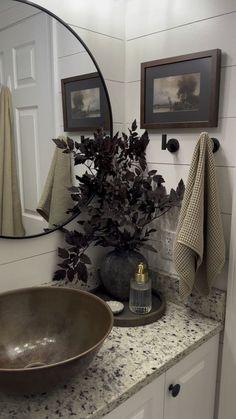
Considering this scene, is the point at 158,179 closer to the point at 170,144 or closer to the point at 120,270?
the point at 170,144

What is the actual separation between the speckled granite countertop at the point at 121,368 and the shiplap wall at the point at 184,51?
7.7 inches

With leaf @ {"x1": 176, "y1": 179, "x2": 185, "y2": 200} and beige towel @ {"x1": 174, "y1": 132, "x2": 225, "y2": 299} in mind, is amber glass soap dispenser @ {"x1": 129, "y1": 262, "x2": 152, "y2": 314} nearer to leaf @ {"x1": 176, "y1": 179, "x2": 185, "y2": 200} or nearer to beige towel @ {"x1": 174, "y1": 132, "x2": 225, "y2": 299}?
beige towel @ {"x1": 174, "y1": 132, "x2": 225, "y2": 299}

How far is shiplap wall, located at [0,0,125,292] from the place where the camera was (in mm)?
1127

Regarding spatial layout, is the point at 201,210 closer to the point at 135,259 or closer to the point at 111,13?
the point at 135,259

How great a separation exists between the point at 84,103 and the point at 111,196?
1.16 feet

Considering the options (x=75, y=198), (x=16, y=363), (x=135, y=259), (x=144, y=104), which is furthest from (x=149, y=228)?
(x=16, y=363)

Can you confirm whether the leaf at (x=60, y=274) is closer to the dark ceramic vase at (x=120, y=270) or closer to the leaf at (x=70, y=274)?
the leaf at (x=70, y=274)

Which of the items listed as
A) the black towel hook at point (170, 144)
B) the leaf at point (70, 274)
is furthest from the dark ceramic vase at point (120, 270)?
the black towel hook at point (170, 144)

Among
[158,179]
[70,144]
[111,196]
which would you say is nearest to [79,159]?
[70,144]

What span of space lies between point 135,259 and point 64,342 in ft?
1.22

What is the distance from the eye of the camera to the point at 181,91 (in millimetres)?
1163

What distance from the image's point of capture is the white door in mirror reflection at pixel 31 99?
40.9 inches

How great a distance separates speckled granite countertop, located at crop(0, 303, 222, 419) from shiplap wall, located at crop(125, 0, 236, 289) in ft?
0.64

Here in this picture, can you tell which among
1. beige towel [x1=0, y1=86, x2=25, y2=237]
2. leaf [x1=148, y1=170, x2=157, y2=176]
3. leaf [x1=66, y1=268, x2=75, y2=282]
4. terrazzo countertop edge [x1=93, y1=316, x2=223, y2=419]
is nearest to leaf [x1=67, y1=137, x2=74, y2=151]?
beige towel [x1=0, y1=86, x2=25, y2=237]
